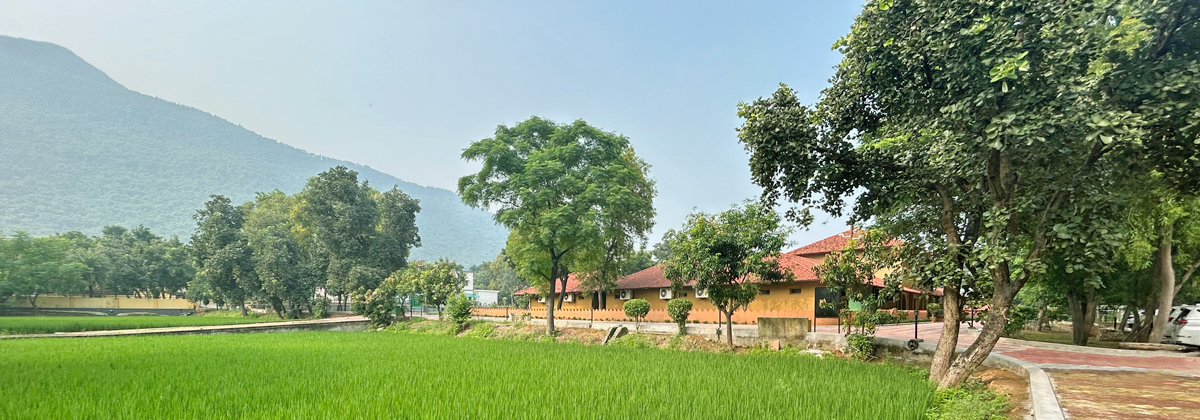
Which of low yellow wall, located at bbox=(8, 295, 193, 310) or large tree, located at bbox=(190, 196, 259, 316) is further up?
large tree, located at bbox=(190, 196, 259, 316)

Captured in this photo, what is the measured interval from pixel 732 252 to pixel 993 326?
22.9ft

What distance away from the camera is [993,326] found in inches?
278

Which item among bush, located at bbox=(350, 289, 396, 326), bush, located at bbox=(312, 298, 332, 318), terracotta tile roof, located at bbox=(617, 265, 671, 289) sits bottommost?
bush, located at bbox=(312, 298, 332, 318)

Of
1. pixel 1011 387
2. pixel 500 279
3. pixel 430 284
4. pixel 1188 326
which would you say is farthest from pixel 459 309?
pixel 500 279

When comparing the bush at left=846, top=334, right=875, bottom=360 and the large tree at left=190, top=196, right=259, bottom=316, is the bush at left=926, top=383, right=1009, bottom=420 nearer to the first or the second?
the bush at left=846, top=334, right=875, bottom=360

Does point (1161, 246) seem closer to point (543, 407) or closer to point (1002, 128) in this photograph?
point (1002, 128)

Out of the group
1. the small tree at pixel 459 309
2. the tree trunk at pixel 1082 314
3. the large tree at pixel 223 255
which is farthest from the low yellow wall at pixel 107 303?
the tree trunk at pixel 1082 314

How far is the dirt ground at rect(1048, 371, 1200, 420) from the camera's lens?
5.22 meters

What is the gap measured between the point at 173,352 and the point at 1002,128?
15522mm

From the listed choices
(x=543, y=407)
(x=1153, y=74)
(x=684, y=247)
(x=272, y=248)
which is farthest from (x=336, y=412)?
(x=272, y=248)

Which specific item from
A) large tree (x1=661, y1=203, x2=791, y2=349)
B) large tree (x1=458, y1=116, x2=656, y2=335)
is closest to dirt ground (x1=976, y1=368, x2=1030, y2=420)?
large tree (x1=661, y1=203, x2=791, y2=349)

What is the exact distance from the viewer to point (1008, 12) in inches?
238

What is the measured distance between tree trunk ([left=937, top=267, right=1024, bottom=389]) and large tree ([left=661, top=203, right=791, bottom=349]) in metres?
6.04

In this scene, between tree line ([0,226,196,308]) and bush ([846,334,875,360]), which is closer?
bush ([846,334,875,360])
